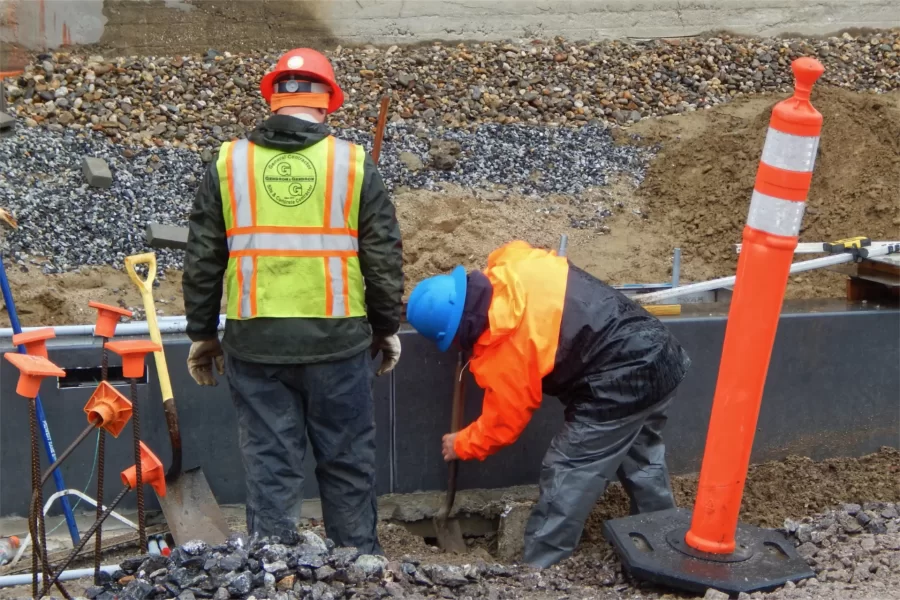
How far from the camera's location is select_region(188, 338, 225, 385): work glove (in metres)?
4.27

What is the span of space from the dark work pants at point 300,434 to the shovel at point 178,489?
420 mm

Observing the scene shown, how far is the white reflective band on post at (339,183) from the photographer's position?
3908 millimetres

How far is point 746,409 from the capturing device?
340cm

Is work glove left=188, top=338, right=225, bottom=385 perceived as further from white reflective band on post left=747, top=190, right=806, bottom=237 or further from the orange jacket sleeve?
white reflective band on post left=747, top=190, right=806, bottom=237

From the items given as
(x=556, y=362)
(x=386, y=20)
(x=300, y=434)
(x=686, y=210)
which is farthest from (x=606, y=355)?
(x=386, y=20)

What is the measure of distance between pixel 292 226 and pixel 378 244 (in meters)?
0.33

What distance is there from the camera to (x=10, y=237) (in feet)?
22.6

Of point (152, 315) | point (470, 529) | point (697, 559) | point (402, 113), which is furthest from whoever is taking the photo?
point (402, 113)

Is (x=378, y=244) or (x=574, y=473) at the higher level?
(x=378, y=244)

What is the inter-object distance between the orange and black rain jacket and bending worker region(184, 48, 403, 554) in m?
0.49

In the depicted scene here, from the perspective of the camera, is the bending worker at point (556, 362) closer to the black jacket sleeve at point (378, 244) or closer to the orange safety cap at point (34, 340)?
the black jacket sleeve at point (378, 244)

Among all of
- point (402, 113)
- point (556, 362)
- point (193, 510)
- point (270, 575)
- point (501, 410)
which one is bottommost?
point (193, 510)

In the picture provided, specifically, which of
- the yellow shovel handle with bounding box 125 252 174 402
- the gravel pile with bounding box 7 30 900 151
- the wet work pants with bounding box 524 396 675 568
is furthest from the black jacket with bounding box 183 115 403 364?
the gravel pile with bounding box 7 30 900 151

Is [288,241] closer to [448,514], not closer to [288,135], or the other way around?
[288,135]
